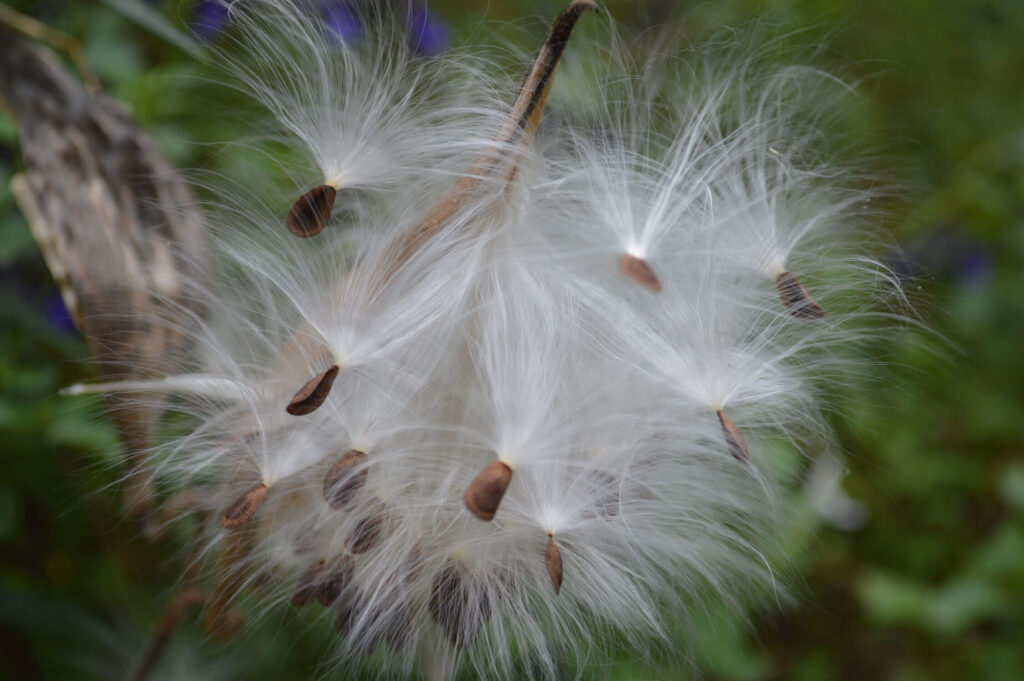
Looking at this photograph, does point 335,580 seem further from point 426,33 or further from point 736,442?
point 426,33

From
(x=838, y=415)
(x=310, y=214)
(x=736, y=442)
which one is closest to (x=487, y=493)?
(x=736, y=442)

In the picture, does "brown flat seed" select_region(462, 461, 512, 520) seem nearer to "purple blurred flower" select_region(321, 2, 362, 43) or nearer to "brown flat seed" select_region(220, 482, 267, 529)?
"brown flat seed" select_region(220, 482, 267, 529)

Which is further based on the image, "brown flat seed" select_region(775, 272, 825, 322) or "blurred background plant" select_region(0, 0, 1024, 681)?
"blurred background plant" select_region(0, 0, 1024, 681)

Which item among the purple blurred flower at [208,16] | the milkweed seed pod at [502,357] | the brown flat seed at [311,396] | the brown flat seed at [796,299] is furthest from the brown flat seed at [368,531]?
the purple blurred flower at [208,16]

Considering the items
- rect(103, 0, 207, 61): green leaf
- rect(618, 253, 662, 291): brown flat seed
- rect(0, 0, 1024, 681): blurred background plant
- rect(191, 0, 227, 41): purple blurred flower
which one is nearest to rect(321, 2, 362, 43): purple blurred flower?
rect(0, 0, 1024, 681): blurred background plant

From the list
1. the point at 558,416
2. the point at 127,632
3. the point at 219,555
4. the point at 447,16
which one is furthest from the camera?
the point at 447,16

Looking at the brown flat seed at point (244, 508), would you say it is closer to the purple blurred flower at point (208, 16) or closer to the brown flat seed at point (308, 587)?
the brown flat seed at point (308, 587)

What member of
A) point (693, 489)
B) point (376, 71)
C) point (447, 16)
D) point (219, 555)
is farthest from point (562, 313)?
point (447, 16)

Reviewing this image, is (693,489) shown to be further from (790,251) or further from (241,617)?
(241,617)
